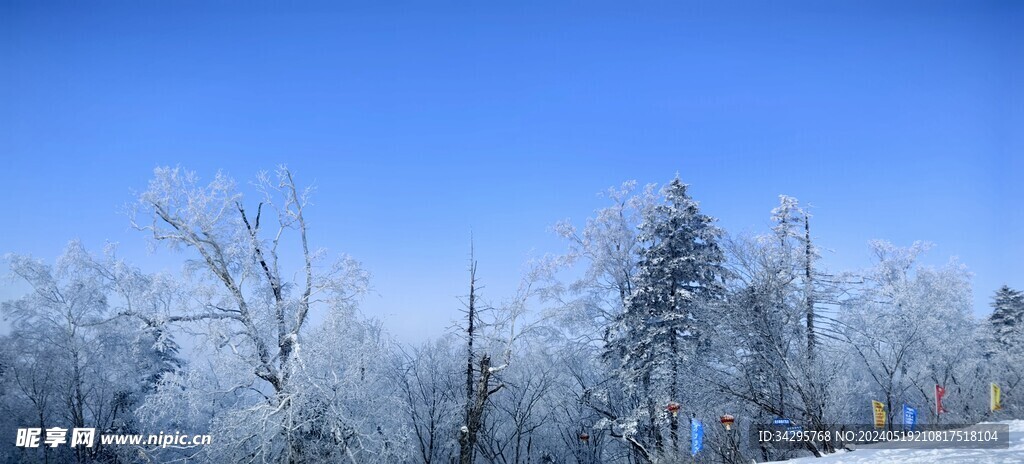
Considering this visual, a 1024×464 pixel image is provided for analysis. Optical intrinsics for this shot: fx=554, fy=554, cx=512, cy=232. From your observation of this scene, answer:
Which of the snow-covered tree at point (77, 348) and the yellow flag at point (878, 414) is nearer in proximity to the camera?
the yellow flag at point (878, 414)

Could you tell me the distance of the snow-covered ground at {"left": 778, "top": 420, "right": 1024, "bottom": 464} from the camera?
28.3 feet

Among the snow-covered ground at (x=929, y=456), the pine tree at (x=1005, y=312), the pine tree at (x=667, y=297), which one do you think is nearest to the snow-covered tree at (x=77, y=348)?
the pine tree at (x=667, y=297)

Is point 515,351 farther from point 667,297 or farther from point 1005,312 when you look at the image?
point 1005,312

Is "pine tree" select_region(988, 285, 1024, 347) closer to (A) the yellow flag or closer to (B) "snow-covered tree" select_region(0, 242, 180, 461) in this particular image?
(A) the yellow flag

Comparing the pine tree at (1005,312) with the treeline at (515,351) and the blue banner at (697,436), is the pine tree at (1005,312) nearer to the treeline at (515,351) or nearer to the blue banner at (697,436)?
the treeline at (515,351)

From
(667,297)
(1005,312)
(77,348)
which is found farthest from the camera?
(1005,312)

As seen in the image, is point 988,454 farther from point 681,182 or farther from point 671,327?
point 681,182

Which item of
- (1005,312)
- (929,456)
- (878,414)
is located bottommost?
(878,414)

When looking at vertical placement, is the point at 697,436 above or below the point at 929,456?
below

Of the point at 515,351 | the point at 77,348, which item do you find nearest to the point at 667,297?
the point at 515,351

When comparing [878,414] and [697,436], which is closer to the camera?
[697,436]

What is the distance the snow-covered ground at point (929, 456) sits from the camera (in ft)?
28.3

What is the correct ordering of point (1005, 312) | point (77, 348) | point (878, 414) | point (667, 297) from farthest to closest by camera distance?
point (1005, 312), point (77, 348), point (667, 297), point (878, 414)

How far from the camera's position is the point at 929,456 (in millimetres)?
9398
